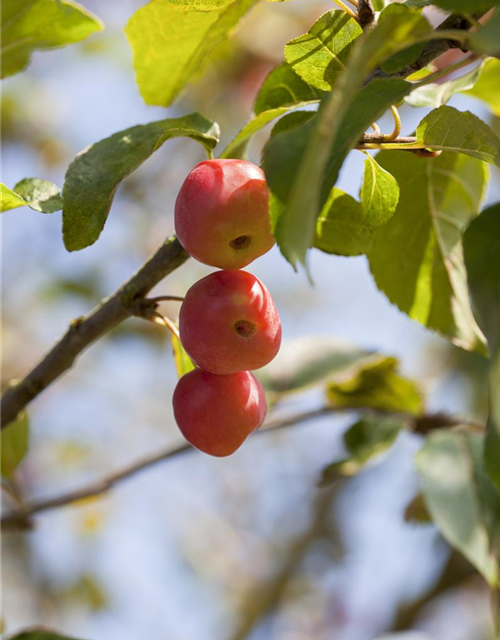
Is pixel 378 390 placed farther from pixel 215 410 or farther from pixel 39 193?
pixel 39 193

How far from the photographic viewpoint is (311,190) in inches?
17.3

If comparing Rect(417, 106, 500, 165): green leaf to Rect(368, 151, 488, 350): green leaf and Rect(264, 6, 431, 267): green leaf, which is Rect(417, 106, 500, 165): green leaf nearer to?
Rect(264, 6, 431, 267): green leaf

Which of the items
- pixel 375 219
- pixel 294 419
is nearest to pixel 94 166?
pixel 375 219

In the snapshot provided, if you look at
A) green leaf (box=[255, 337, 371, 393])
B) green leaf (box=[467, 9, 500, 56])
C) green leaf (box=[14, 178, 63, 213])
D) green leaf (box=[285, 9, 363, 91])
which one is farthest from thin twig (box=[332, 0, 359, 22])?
green leaf (box=[255, 337, 371, 393])

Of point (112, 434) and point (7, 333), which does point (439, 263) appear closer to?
point (7, 333)

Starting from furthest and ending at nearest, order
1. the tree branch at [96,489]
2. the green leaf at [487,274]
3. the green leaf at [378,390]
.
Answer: the green leaf at [378,390], the tree branch at [96,489], the green leaf at [487,274]

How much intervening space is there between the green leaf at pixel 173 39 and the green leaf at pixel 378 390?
0.72 metres

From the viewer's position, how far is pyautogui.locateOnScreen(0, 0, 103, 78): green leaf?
0.91m

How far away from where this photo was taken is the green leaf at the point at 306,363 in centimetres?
133

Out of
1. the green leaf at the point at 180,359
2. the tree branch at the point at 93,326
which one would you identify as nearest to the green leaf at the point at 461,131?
the tree branch at the point at 93,326

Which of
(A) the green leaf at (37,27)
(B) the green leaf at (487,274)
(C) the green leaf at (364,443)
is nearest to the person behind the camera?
(B) the green leaf at (487,274)

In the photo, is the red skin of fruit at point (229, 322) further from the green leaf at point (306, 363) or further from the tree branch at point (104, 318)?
the green leaf at point (306, 363)

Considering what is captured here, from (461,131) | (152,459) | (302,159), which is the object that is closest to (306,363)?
(152,459)

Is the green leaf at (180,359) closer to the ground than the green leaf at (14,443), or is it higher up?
higher up
